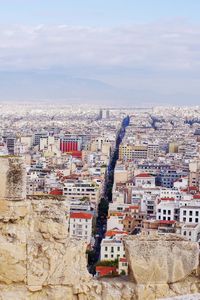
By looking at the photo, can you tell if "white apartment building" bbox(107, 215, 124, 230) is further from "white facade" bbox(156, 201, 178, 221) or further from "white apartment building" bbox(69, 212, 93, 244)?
"white facade" bbox(156, 201, 178, 221)

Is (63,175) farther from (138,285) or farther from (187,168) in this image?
(138,285)

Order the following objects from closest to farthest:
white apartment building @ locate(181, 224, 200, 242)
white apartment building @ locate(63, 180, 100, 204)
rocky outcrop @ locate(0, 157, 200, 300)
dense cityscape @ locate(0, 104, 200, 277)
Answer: rocky outcrop @ locate(0, 157, 200, 300), white apartment building @ locate(181, 224, 200, 242), dense cityscape @ locate(0, 104, 200, 277), white apartment building @ locate(63, 180, 100, 204)

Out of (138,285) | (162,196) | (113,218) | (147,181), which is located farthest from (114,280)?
(147,181)

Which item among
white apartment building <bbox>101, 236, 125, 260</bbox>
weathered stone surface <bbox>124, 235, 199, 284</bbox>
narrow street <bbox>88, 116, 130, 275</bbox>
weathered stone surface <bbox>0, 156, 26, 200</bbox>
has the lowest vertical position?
narrow street <bbox>88, 116, 130, 275</bbox>

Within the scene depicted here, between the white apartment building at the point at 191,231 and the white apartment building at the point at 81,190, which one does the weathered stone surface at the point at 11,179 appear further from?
the white apartment building at the point at 81,190

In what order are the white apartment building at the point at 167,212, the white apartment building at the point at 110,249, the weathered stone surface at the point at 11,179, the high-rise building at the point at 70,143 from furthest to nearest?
the high-rise building at the point at 70,143 < the white apartment building at the point at 167,212 < the white apartment building at the point at 110,249 < the weathered stone surface at the point at 11,179

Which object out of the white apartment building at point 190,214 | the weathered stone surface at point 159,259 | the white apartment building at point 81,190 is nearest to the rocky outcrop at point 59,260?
the weathered stone surface at point 159,259

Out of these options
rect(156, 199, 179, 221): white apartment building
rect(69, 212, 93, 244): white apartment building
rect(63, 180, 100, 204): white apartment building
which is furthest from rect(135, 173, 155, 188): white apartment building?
rect(69, 212, 93, 244): white apartment building
